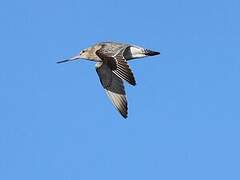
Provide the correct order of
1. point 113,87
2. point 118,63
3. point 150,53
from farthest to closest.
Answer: point 113,87 < point 150,53 < point 118,63

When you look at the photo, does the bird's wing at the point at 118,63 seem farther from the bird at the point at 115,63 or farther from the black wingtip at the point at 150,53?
the black wingtip at the point at 150,53

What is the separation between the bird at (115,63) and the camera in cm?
3038

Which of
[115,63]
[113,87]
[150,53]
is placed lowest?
[113,87]

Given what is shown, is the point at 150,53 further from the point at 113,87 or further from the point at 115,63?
the point at 115,63

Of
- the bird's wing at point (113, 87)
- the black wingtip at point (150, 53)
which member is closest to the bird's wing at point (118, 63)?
the black wingtip at point (150, 53)

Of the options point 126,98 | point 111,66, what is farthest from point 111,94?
point 111,66

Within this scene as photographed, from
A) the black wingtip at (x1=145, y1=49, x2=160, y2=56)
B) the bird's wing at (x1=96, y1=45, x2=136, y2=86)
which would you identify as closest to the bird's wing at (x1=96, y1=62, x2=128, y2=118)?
the black wingtip at (x1=145, y1=49, x2=160, y2=56)

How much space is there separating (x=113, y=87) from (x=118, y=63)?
333cm

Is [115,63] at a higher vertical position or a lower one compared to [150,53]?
higher

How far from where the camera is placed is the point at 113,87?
3378 centimetres

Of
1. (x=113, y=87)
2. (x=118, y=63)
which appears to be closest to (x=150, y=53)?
(x=113, y=87)

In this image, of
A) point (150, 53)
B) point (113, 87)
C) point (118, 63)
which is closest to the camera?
point (118, 63)

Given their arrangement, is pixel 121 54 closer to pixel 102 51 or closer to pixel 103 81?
pixel 102 51

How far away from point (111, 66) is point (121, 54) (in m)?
0.85
